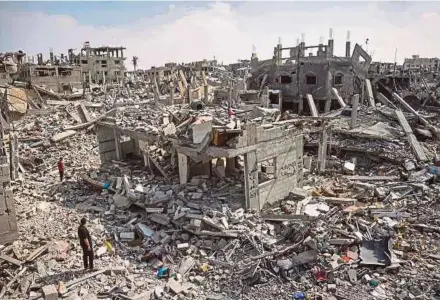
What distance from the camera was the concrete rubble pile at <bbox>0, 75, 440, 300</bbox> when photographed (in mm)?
8727

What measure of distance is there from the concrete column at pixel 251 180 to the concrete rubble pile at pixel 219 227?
15cm

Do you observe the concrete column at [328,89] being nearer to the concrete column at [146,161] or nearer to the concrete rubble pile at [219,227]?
the concrete rubble pile at [219,227]

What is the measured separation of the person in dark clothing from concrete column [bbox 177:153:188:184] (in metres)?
4.33

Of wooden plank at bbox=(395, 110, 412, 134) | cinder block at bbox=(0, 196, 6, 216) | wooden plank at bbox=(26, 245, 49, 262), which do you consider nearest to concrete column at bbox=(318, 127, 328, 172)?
wooden plank at bbox=(395, 110, 412, 134)

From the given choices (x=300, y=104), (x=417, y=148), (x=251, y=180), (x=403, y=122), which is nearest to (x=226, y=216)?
(x=251, y=180)

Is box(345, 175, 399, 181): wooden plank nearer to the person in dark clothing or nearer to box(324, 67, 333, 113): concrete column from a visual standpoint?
the person in dark clothing

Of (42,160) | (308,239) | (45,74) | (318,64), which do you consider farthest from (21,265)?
A: (45,74)

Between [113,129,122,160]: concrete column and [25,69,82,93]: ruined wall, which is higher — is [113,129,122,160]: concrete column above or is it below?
below

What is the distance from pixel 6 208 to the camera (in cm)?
961

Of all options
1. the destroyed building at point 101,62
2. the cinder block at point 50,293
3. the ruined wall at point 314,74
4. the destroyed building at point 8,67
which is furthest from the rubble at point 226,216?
the destroyed building at point 101,62

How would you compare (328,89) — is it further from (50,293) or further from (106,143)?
(50,293)

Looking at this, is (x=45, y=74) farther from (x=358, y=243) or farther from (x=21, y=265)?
(x=358, y=243)

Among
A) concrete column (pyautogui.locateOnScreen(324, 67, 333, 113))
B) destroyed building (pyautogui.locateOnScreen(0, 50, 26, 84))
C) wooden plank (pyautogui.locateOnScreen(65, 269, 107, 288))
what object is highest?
destroyed building (pyautogui.locateOnScreen(0, 50, 26, 84))

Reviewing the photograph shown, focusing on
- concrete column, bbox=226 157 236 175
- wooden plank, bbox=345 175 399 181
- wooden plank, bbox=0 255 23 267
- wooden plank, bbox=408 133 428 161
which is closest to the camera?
wooden plank, bbox=0 255 23 267
